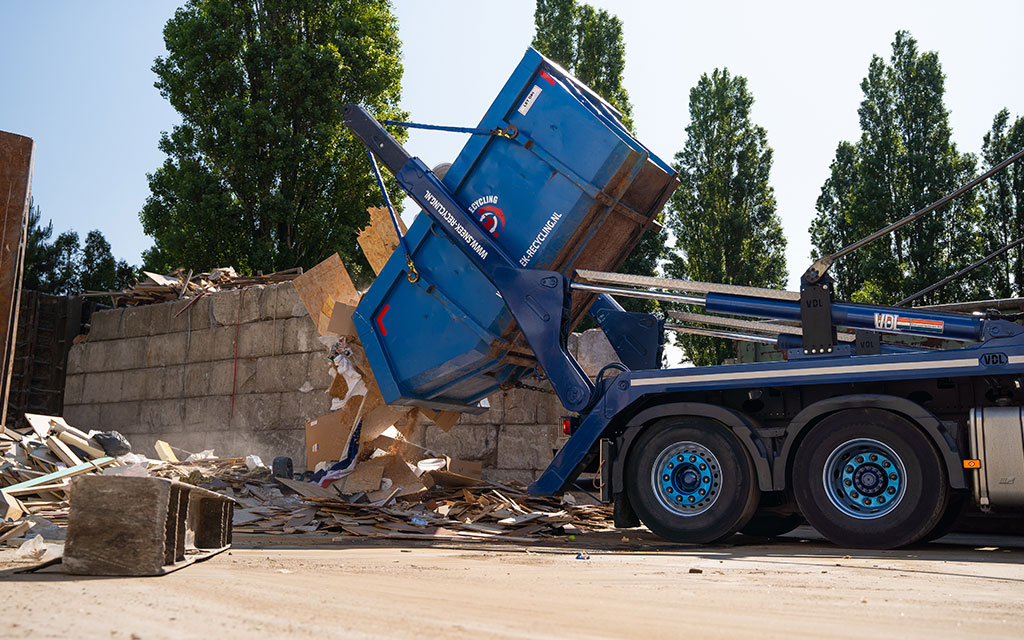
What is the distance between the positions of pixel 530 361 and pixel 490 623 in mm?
5029

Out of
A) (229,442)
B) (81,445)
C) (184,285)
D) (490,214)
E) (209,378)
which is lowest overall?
(81,445)

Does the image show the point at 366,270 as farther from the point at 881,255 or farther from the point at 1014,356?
the point at 1014,356

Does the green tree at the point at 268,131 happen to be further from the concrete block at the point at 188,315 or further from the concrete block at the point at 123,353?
the concrete block at the point at 188,315

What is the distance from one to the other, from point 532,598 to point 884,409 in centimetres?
353

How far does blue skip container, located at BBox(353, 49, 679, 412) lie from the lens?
6820 millimetres

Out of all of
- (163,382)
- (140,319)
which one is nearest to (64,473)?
(163,382)

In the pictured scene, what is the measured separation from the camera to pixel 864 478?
5836mm

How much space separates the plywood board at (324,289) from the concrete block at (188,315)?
4.46 meters

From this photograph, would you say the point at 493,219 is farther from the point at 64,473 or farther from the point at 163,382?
the point at 163,382

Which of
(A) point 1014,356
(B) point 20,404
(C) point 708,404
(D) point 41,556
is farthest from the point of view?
(B) point 20,404

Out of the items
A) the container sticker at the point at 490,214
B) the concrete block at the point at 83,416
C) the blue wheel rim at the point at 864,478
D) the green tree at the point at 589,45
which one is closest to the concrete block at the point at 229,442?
the concrete block at the point at 83,416

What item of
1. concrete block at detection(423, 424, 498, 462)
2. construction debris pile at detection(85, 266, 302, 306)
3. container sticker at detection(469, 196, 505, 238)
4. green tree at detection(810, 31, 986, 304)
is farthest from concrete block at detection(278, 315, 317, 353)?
green tree at detection(810, 31, 986, 304)

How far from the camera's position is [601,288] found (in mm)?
6836

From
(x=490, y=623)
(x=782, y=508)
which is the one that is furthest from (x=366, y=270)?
(x=490, y=623)
